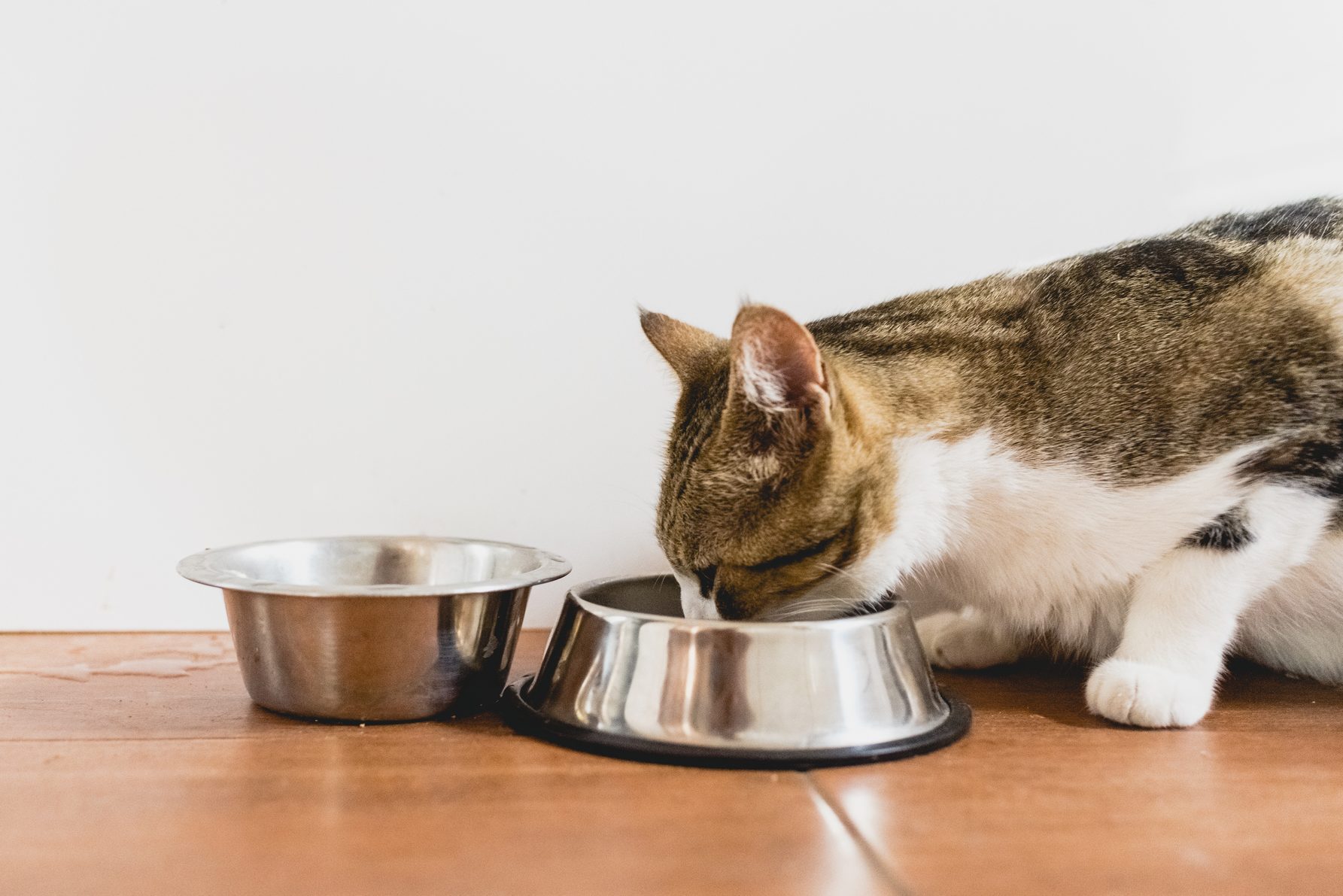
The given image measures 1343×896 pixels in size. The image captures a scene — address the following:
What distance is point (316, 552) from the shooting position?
1302 mm

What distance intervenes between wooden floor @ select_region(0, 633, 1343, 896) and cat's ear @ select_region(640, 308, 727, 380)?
48cm

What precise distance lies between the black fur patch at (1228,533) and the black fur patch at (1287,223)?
14.3 inches

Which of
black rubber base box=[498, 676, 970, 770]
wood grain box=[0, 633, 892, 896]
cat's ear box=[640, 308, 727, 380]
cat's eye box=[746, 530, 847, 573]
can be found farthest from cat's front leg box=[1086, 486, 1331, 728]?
cat's ear box=[640, 308, 727, 380]

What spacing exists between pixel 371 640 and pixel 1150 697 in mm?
813

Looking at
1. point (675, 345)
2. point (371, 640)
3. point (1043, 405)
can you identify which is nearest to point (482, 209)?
point (675, 345)

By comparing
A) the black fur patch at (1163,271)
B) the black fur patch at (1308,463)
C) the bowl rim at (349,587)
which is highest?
the black fur patch at (1163,271)

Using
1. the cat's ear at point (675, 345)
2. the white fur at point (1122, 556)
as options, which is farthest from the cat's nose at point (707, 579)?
the cat's ear at point (675, 345)

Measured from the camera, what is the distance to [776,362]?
99 cm

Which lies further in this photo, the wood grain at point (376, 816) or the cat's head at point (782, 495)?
the cat's head at point (782, 495)

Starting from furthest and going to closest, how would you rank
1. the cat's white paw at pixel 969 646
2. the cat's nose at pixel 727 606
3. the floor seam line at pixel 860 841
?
the cat's white paw at pixel 969 646
the cat's nose at pixel 727 606
the floor seam line at pixel 860 841

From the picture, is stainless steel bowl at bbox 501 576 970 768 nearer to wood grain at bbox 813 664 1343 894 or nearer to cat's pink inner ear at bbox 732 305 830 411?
wood grain at bbox 813 664 1343 894

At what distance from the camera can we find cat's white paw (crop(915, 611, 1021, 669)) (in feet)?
4.62

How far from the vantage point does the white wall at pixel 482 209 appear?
1.50 m

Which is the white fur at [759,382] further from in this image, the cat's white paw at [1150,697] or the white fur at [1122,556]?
the cat's white paw at [1150,697]
